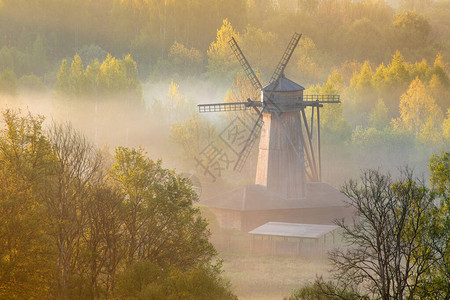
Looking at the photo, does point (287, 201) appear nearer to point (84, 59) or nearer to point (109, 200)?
point (109, 200)

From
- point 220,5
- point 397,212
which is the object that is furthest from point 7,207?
point 220,5

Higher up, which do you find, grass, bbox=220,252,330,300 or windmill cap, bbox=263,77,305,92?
windmill cap, bbox=263,77,305,92

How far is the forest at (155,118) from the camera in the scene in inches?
1069

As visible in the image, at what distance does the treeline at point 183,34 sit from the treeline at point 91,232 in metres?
91.4

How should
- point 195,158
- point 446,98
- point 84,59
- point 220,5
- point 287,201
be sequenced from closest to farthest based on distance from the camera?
point 287,201 → point 195,158 → point 446,98 → point 84,59 → point 220,5

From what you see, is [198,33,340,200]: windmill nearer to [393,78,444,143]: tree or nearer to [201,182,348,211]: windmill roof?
[201,182,348,211]: windmill roof

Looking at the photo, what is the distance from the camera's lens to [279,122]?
52.7 m

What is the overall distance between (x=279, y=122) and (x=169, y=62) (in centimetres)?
8427

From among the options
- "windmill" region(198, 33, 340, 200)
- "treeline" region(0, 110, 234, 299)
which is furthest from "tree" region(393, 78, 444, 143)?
"treeline" region(0, 110, 234, 299)

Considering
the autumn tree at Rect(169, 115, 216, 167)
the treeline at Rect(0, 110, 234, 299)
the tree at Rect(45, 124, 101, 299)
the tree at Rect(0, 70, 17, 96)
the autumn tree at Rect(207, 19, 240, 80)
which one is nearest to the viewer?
the treeline at Rect(0, 110, 234, 299)

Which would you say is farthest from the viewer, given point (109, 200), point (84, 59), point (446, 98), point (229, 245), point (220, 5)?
point (220, 5)

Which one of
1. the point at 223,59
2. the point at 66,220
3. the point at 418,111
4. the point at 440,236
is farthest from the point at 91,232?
the point at 223,59

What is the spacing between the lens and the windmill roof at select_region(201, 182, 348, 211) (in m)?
53.6

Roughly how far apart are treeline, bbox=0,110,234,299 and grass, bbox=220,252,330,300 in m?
10.5
